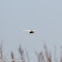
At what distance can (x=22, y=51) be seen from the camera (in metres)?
3.35

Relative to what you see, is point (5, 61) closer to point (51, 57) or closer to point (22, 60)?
point (22, 60)

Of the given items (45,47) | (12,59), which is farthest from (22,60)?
(45,47)

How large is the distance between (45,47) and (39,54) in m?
0.11

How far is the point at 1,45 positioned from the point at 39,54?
46 cm

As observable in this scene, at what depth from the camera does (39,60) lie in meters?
3.22

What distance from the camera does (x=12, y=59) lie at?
3227 millimetres

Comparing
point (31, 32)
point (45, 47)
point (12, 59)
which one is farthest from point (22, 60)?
point (31, 32)

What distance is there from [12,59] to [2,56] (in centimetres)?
15

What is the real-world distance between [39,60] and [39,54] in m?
0.13

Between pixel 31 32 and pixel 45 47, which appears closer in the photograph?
pixel 45 47

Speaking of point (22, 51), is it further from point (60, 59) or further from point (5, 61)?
point (60, 59)

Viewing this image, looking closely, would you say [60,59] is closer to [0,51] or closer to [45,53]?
[45,53]

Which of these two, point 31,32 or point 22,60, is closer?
point 22,60

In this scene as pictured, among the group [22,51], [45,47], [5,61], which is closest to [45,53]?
[45,47]
